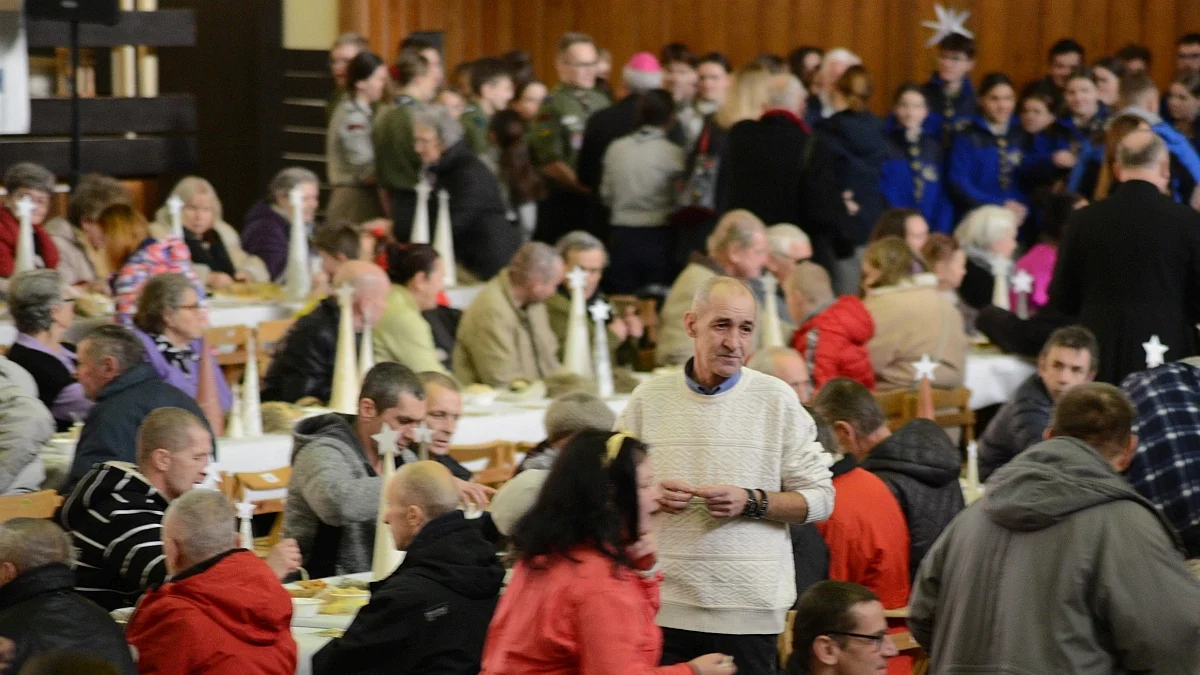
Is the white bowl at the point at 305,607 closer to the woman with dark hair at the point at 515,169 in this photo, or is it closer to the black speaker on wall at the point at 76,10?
the woman with dark hair at the point at 515,169

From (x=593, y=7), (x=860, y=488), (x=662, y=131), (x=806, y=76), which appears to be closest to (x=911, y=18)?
(x=806, y=76)

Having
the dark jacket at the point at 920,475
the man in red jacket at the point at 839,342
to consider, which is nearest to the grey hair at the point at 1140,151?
the man in red jacket at the point at 839,342

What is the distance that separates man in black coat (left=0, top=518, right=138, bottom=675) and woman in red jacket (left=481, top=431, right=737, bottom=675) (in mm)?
935

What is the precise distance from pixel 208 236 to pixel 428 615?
232 inches

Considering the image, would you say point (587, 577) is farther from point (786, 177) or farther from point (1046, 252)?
point (1046, 252)

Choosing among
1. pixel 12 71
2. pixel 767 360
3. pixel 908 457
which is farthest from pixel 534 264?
pixel 12 71

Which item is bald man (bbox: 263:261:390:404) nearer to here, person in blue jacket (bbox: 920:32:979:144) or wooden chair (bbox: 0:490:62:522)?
wooden chair (bbox: 0:490:62:522)

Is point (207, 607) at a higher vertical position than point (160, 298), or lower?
lower

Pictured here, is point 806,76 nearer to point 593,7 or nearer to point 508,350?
point 593,7

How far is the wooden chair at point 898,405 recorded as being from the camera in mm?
7301

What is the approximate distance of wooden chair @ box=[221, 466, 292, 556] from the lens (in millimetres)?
5656

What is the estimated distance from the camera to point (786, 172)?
30.8ft

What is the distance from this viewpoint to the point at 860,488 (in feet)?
16.1

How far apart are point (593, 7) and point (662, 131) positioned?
20.3ft
